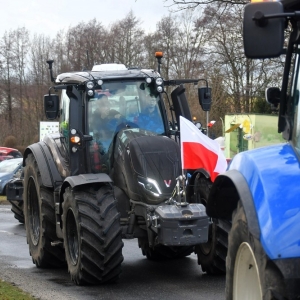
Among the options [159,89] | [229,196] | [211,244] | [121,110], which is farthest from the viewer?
[159,89]

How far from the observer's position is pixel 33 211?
1155cm

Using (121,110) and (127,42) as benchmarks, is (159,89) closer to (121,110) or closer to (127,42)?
(121,110)

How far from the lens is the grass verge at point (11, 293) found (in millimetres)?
8078

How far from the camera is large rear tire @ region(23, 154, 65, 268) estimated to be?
10383 millimetres

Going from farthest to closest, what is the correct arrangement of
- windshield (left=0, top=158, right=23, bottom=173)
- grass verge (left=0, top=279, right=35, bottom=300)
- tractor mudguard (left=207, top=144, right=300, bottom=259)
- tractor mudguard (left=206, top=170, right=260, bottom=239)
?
windshield (left=0, top=158, right=23, bottom=173), grass verge (left=0, top=279, right=35, bottom=300), tractor mudguard (left=206, top=170, right=260, bottom=239), tractor mudguard (left=207, top=144, right=300, bottom=259)

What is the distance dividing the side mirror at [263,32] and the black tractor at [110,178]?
4416 millimetres

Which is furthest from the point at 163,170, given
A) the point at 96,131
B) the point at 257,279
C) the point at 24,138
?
the point at 24,138

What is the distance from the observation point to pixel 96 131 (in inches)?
385

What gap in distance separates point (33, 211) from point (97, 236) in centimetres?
311

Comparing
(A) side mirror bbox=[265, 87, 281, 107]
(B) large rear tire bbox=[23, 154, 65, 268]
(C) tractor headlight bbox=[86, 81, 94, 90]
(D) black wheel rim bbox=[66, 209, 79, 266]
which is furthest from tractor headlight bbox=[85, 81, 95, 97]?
(A) side mirror bbox=[265, 87, 281, 107]

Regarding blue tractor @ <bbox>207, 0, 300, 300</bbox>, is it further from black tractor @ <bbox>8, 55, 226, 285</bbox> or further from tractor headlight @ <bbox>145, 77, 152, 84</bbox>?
tractor headlight @ <bbox>145, 77, 152, 84</bbox>

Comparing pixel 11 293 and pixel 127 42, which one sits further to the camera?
pixel 127 42

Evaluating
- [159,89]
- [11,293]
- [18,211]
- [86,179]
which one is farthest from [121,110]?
[18,211]

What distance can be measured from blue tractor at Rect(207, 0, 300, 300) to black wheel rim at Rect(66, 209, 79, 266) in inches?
169
